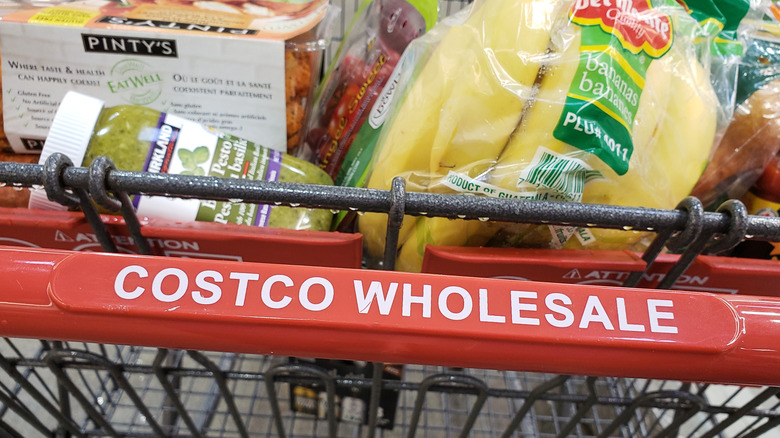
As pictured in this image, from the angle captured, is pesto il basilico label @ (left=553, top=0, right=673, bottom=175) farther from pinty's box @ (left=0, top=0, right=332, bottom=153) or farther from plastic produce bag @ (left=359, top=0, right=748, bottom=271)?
pinty's box @ (left=0, top=0, right=332, bottom=153)

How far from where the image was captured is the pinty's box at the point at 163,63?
0.59m

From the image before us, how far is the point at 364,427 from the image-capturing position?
99 centimetres

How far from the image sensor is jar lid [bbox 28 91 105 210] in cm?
50

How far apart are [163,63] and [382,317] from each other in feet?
1.46

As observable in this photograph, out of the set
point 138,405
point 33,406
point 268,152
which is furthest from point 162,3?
point 33,406

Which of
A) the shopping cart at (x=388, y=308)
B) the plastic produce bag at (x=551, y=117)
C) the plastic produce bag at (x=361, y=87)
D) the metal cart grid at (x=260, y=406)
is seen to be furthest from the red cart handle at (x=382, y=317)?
the metal cart grid at (x=260, y=406)

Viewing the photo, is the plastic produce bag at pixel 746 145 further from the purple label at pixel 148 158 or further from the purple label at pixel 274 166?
the purple label at pixel 148 158

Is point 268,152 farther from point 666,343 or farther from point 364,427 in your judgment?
point 364,427

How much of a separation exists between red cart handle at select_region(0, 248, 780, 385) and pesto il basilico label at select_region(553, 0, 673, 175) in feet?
0.47

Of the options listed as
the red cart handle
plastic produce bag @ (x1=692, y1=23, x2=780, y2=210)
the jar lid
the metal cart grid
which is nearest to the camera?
the red cart handle

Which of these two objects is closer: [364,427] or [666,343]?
[666,343]

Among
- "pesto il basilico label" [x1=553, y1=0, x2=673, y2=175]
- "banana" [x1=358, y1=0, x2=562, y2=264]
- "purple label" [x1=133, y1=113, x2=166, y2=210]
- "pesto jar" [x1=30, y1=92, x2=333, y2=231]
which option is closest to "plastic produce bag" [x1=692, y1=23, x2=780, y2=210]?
"pesto il basilico label" [x1=553, y1=0, x2=673, y2=175]

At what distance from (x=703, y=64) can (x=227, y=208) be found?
57 cm

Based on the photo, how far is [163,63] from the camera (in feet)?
1.99
